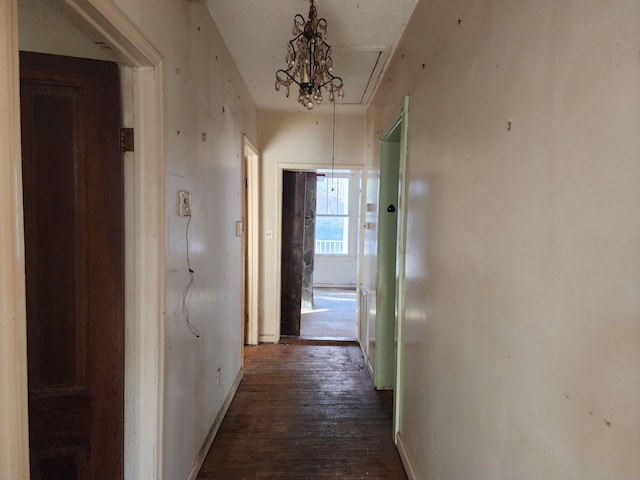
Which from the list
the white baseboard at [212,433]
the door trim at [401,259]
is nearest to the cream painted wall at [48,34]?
the door trim at [401,259]

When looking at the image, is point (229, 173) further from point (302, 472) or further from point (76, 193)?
point (302, 472)

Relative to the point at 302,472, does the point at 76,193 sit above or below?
above

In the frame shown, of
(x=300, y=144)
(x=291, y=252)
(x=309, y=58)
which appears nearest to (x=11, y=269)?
(x=309, y=58)

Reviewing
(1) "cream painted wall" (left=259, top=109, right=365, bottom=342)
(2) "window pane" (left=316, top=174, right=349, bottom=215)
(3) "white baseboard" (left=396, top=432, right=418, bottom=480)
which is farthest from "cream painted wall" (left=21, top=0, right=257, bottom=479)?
(2) "window pane" (left=316, top=174, right=349, bottom=215)

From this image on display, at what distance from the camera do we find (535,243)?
745mm

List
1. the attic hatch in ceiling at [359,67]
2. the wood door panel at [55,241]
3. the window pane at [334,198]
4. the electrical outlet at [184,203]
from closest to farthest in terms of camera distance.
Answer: the wood door panel at [55,241] → the electrical outlet at [184,203] → the attic hatch in ceiling at [359,67] → the window pane at [334,198]

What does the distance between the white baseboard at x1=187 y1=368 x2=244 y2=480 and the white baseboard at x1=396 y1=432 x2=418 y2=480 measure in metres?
1.15

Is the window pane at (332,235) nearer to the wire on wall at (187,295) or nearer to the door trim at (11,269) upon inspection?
the wire on wall at (187,295)

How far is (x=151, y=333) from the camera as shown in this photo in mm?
1283

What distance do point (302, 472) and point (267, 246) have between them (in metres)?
2.30

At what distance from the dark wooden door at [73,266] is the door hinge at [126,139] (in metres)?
0.02

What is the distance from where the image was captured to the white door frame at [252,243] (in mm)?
3496

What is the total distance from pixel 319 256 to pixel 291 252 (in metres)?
3.66

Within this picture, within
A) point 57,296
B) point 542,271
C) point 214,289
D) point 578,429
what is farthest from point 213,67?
point 578,429
